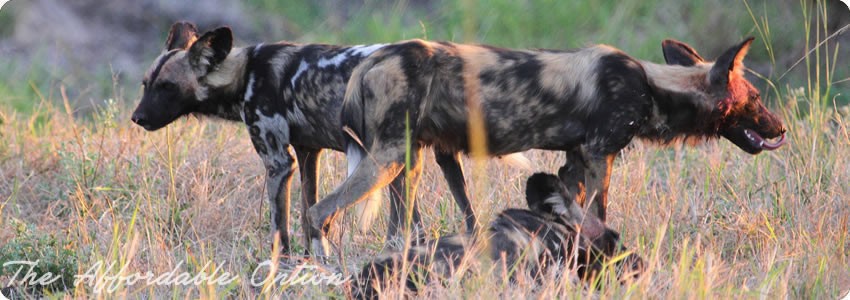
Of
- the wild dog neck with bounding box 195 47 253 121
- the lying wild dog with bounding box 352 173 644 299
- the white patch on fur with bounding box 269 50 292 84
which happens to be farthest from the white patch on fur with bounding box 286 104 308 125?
the lying wild dog with bounding box 352 173 644 299

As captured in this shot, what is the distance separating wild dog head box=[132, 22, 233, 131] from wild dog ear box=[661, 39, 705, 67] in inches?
62.5

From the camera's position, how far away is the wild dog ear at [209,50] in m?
4.31

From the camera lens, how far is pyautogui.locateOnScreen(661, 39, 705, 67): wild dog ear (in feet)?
13.4

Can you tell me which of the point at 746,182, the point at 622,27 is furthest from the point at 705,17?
the point at 746,182

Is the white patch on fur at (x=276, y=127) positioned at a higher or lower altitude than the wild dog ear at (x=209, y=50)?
lower

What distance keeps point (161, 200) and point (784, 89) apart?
4279 millimetres

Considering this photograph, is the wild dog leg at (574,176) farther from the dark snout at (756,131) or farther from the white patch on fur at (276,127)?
the white patch on fur at (276,127)

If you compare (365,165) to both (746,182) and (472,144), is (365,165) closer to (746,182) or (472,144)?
(472,144)

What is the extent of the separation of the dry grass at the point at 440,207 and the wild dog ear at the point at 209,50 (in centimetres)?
36

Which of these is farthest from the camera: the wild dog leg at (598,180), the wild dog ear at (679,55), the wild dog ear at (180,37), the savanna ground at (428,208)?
the wild dog ear at (180,37)

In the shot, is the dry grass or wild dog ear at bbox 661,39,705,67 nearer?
the dry grass

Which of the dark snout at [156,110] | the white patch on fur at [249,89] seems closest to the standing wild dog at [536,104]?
the white patch on fur at [249,89]

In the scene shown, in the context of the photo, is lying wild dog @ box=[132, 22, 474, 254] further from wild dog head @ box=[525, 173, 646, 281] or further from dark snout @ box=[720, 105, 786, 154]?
dark snout @ box=[720, 105, 786, 154]

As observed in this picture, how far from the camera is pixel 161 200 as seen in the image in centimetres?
482
